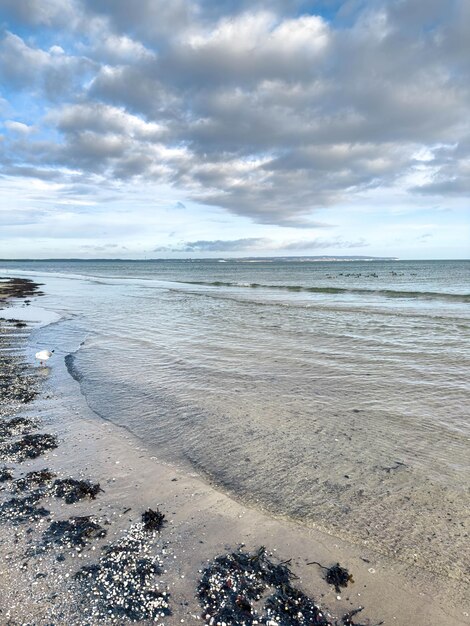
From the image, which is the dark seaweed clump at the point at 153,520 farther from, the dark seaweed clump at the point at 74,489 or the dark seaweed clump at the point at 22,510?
the dark seaweed clump at the point at 22,510

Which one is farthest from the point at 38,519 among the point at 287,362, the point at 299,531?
the point at 287,362

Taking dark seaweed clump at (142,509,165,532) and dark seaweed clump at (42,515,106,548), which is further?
dark seaweed clump at (142,509,165,532)

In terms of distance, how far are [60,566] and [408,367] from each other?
11168 mm

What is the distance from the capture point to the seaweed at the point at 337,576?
410 cm

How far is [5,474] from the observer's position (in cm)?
608

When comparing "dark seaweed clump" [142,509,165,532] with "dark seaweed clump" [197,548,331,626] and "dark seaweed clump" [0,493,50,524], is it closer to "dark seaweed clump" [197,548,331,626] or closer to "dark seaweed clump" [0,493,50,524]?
"dark seaweed clump" [197,548,331,626]

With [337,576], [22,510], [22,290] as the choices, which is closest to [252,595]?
[337,576]

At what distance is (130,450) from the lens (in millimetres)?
7117

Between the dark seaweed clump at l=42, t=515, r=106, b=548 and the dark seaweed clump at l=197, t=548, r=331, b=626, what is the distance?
1560 mm

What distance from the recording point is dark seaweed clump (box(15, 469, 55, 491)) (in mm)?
5789

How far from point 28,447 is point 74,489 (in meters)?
1.91

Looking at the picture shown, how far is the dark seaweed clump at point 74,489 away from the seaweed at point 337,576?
335 centimetres

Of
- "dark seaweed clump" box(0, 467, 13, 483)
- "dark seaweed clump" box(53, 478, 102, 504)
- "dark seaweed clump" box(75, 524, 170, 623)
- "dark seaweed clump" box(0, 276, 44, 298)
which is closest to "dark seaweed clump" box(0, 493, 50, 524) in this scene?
"dark seaweed clump" box(53, 478, 102, 504)

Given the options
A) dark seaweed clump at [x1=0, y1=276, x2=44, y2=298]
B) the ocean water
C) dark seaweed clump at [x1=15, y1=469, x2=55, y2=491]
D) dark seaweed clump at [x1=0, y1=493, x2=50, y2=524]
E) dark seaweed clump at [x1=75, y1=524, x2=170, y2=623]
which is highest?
dark seaweed clump at [x1=75, y1=524, x2=170, y2=623]
